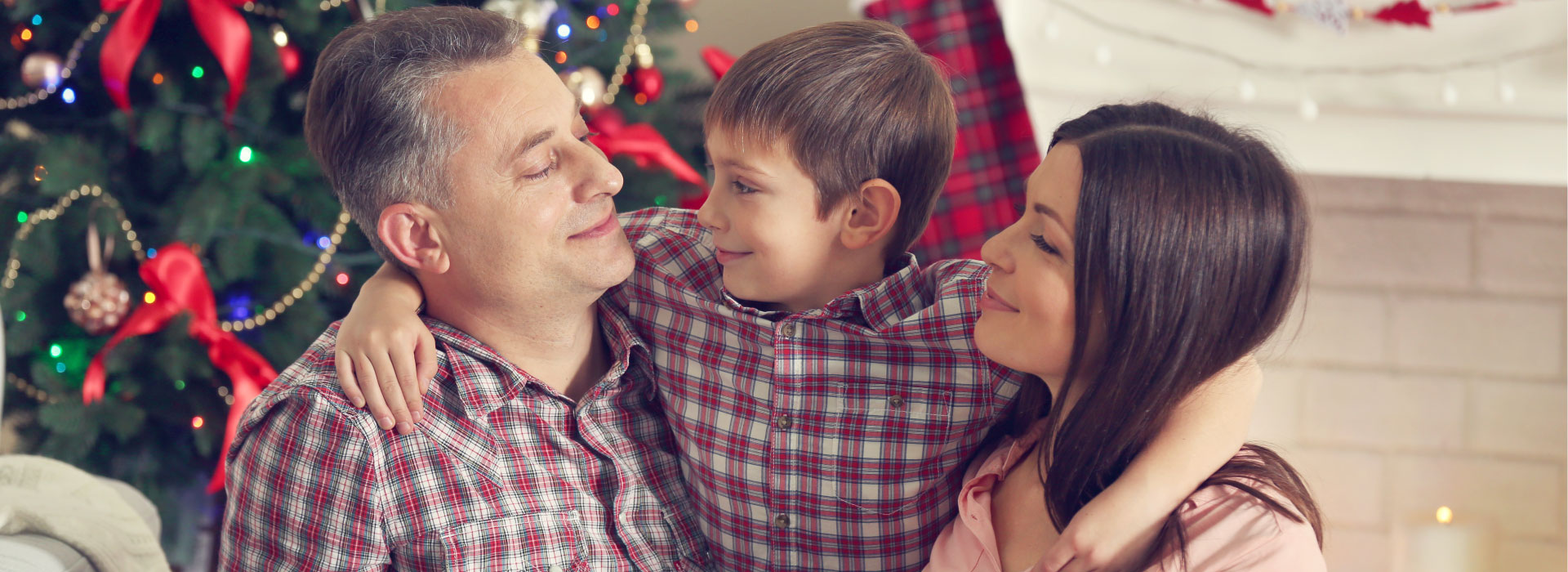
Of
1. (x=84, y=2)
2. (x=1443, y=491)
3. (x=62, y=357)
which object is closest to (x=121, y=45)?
(x=84, y=2)

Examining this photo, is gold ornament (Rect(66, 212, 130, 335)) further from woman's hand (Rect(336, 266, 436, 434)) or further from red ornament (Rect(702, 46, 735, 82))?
red ornament (Rect(702, 46, 735, 82))

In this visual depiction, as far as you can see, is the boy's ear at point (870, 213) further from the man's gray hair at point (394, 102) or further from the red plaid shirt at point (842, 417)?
the man's gray hair at point (394, 102)

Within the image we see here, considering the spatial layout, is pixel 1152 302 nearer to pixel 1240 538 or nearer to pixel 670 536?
pixel 1240 538

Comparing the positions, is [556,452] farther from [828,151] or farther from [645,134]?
[645,134]

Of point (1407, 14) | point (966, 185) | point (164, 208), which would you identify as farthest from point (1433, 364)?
point (164, 208)

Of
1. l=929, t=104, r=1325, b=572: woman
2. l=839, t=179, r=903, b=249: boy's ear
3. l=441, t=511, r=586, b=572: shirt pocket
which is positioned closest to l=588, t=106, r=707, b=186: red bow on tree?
l=839, t=179, r=903, b=249: boy's ear

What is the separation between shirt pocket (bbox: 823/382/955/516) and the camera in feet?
3.66

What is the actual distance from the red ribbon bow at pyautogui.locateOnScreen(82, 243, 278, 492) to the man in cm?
63

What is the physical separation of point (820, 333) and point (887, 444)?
0.14 m

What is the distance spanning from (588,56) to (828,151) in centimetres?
91

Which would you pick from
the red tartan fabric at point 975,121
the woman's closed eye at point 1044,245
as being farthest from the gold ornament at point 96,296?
the woman's closed eye at point 1044,245

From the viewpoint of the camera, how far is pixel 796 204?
117cm

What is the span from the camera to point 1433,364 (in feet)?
7.44

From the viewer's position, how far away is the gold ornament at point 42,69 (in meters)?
1.70
